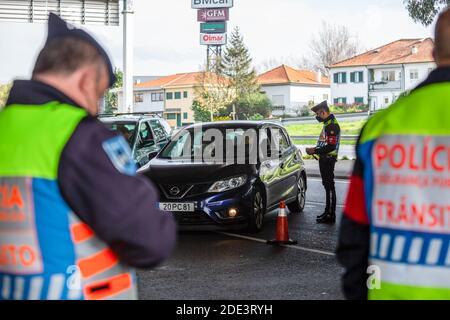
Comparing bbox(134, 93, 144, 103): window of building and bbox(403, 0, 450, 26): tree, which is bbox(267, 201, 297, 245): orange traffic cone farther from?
bbox(134, 93, 144, 103): window of building

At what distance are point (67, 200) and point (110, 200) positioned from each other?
14 cm

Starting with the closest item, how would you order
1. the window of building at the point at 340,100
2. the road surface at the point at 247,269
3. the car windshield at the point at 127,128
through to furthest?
the road surface at the point at 247,269 → the car windshield at the point at 127,128 → the window of building at the point at 340,100

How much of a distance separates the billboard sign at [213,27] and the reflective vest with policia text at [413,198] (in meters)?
108

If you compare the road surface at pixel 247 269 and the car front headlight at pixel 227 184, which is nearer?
the road surface at pixel 247 269

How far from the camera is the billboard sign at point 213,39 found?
108375 millimetres

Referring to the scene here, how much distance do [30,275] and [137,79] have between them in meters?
155

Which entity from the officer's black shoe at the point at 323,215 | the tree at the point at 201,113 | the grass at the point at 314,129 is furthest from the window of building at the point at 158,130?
the tree at the point at 201,113

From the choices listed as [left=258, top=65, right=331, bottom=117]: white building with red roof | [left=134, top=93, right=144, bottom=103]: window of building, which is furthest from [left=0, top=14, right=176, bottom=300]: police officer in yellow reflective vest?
[left=134, top=93, right=144, bottom=103]: window of building

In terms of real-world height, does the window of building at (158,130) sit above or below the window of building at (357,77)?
below

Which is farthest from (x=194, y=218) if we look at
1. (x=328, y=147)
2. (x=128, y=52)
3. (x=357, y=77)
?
(x=357, y=77)

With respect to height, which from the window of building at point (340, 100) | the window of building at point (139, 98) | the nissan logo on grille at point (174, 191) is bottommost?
the nissan logo on grille at point (174, 191)

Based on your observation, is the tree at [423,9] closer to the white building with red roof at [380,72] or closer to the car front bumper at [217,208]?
the car front bumper at [217,208]

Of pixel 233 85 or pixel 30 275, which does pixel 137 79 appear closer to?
pixel 233 85
